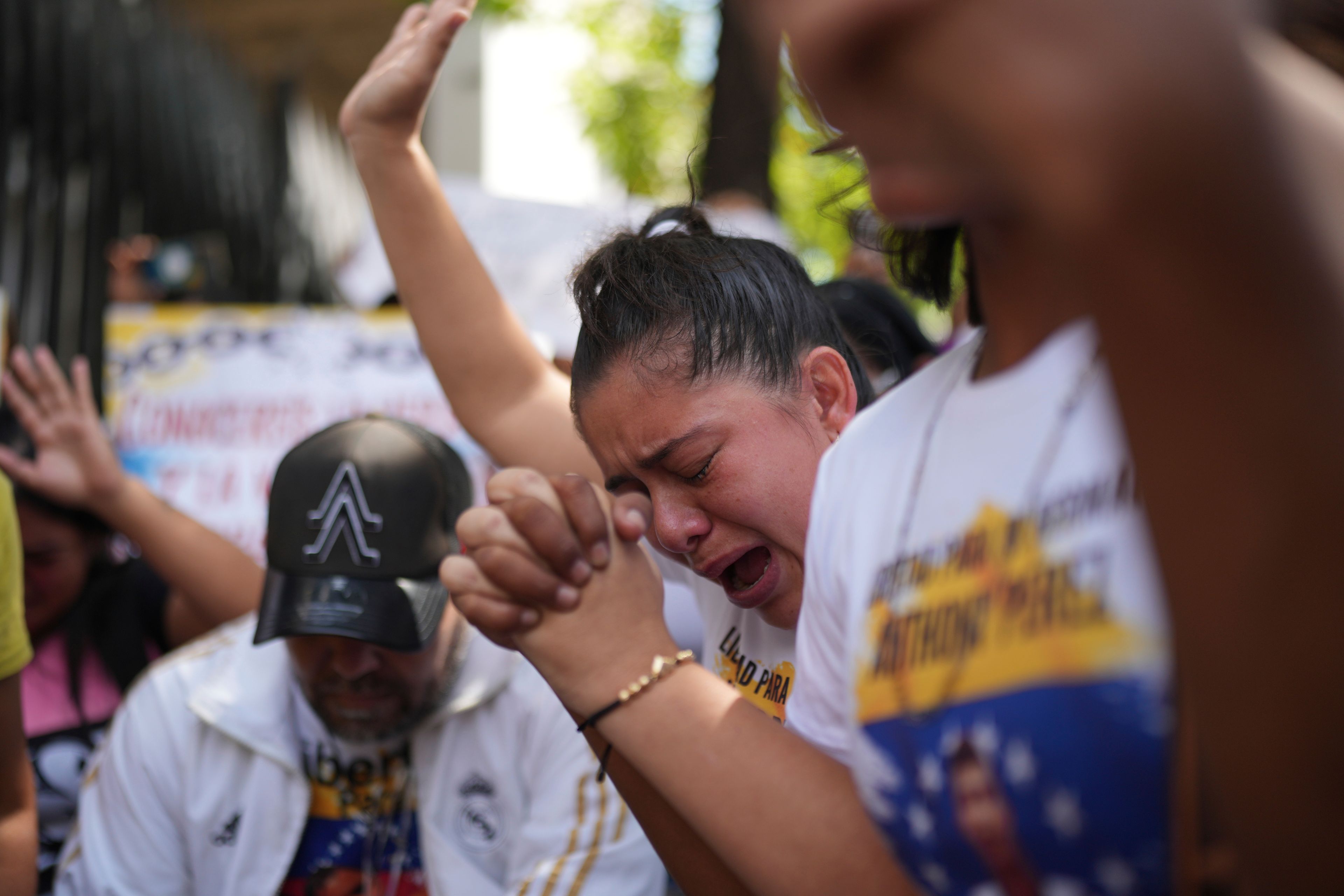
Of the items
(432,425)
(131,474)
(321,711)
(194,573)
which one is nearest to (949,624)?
(321,711)

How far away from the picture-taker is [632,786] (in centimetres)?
109

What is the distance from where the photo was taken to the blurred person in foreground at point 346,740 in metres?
2.28

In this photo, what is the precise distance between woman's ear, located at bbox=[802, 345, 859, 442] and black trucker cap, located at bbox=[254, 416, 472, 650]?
1.06 metres

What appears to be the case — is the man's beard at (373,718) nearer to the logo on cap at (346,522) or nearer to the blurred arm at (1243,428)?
the logo on cap at (346,522)

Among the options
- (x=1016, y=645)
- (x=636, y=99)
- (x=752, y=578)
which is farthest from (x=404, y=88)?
(x=636, y=99)

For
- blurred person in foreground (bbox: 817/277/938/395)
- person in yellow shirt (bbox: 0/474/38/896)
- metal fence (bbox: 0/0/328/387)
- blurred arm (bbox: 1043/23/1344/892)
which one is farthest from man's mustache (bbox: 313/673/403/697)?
metal fence (bbox: 0/0/328/387)

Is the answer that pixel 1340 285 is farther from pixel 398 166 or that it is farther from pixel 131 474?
pixel 131 474

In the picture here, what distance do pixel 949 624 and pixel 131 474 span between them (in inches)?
→ 136

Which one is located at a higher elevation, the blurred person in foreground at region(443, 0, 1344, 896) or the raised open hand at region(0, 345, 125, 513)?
the blurred person in foreground at region(443, 0, 1344, 896)

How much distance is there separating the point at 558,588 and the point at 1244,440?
2.02ft

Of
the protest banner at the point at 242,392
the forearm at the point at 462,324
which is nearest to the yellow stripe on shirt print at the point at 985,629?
the forearm at the point at 462,324

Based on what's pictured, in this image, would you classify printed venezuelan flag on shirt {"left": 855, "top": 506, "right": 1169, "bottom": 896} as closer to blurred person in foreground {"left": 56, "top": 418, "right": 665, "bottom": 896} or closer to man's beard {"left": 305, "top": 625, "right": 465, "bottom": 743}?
blurred person in foreground {"left": 56, "top": 418, "right": 665, "bottom": 896}

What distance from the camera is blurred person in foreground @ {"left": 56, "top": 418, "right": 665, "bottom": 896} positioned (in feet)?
7.48

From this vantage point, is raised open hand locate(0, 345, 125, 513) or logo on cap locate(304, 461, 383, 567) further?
raised open hand locate(0, 345, 125, 513)
